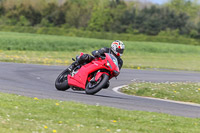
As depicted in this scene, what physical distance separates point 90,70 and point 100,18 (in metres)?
70.3

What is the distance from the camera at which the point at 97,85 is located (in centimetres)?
1163

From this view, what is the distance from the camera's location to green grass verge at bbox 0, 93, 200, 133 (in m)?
7.27

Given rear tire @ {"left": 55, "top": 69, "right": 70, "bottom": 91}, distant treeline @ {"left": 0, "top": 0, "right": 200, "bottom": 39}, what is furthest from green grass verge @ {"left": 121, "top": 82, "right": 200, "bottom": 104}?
distant treeline @ {"left": 0, "top": 0, "right": 200, "bottom": 39}

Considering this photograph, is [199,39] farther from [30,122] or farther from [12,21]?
[30,122]

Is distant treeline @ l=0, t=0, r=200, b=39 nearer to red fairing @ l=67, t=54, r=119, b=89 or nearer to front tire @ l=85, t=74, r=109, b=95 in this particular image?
red fairing @ l=67, t=54, r=119, b=89

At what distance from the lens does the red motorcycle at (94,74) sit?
1166 centimetres

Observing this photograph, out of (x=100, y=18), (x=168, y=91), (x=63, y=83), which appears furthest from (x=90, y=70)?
(x=100, y=18)

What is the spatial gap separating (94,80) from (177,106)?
2.46 meters

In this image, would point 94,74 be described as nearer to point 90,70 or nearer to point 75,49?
point 90,70

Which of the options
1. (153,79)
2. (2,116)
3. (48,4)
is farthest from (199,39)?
(2,116)

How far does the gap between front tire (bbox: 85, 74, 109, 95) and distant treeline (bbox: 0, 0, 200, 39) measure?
208 feet

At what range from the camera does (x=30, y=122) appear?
24.5ft

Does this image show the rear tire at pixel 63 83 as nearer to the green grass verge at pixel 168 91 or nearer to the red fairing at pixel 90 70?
the red fairing at pixel 90 70

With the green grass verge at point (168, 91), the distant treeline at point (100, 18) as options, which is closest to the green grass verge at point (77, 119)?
the green grass verge at point (168, 91)
